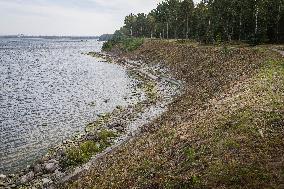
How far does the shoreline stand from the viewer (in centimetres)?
2434

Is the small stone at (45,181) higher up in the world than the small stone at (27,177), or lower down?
higher up

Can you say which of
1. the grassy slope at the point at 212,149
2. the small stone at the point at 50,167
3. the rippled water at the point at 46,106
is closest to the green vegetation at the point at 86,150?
the small stone at the point at 50,167

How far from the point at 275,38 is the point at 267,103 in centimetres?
5550

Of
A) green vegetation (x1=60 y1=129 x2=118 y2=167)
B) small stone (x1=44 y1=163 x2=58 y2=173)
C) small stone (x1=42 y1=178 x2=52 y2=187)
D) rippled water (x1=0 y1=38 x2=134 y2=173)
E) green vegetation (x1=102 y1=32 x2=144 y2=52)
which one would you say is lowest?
rippled water (x1=0 y1=38 x2=134 y2=173)

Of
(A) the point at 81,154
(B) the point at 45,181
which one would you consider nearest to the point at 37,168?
(B) the point at 45,181

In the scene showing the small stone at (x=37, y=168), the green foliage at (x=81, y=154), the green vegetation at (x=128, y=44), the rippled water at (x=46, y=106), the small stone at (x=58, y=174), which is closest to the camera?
the small stone at (x=58, y=174)

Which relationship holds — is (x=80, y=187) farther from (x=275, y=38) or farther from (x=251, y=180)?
(x=275, y=38)

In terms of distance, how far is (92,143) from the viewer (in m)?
29.4

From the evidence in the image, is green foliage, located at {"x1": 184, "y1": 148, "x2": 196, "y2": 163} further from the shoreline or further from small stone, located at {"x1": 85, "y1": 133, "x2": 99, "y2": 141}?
small stone, located at {"x1": 85, "y1": 133, "x2": 99, "y2": 141}

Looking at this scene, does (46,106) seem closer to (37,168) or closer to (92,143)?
(92,143)

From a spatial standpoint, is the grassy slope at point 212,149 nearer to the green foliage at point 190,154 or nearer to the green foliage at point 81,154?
the green foliage at point 190,154

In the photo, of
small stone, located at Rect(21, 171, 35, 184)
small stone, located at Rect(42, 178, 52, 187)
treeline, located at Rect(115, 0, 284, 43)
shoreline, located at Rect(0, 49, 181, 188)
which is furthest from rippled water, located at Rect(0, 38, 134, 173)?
treeline, located at Rect(115, 0, 284, 43)

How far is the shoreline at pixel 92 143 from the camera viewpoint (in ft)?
79.9

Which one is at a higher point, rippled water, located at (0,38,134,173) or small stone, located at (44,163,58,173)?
small stone, located at (44,163,58,173)
